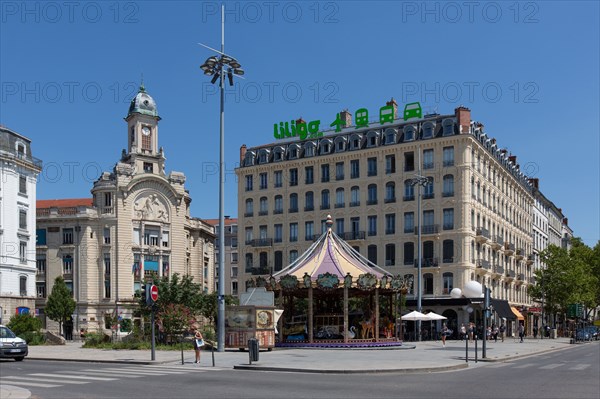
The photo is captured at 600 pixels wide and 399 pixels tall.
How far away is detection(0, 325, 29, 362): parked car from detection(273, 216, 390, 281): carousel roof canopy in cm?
1418

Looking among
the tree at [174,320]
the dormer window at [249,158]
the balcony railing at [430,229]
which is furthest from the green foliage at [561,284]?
the tree at [174,320]

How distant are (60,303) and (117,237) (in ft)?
29.0

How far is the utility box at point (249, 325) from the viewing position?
33.1m

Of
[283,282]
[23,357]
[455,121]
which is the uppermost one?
[455,121]

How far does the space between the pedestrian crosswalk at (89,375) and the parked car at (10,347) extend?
550cm

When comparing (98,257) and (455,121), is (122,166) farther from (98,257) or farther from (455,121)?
(455,121)

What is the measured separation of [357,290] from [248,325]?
7946 millimetres

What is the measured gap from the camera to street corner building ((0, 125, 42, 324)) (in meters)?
56.5

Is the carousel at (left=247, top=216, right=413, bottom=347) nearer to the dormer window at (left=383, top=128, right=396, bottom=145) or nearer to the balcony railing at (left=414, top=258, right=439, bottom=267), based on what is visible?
the balcony railing at (left=414, top=258, right=439, bottom=267)

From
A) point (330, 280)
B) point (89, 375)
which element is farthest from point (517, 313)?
point (89, 375)

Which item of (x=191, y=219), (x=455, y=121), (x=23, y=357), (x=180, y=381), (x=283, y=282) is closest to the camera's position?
(x=180, y=381)

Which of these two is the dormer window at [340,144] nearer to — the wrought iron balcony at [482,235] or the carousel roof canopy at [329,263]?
the wrought iron balcony at [482,235]

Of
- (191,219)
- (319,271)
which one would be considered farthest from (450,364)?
(191,219)

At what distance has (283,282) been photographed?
37.6m
